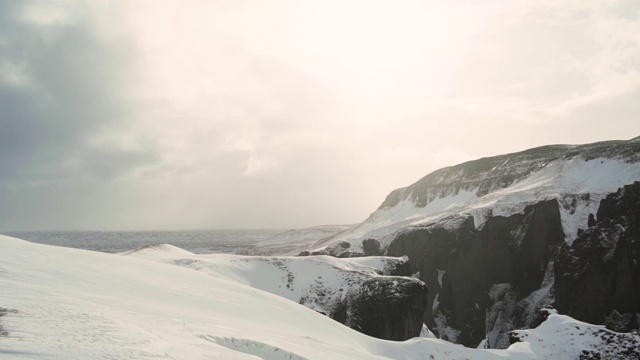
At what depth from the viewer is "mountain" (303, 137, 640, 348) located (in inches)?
1966

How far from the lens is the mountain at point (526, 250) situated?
49.9 meters

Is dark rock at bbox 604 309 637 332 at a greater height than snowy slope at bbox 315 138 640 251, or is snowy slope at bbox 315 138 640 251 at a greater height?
snowy slope at bbox 315 138 640 251

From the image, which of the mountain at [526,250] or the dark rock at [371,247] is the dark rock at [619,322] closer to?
the mountain at [526,250]

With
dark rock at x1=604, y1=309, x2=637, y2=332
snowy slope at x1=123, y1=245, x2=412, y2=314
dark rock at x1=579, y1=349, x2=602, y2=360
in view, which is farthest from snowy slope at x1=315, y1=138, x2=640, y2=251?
dark rock at x1=579, y1=349, x2=602, y2=360

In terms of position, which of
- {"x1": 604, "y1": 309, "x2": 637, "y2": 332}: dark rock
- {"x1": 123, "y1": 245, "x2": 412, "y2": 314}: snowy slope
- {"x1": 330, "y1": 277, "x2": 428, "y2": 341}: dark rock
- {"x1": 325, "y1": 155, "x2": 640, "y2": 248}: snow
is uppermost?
{"x1": 325, "y1": 155, "x2": 640, "y2": 248}: snow

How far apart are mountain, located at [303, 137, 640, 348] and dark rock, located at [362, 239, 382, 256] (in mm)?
192

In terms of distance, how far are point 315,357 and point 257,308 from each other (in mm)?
9592

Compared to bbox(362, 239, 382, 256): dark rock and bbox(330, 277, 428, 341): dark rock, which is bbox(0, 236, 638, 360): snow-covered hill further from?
bbox(362, 239, 382, 256): dark rock

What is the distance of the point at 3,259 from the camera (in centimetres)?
1650

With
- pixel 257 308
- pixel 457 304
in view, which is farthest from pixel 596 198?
pixel 257 308

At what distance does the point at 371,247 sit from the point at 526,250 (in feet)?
95.6

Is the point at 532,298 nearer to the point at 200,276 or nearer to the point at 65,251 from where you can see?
the point at 200,276

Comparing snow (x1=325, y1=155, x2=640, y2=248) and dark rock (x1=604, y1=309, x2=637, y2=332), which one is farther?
snow (x1=325, y1=155, x2=640, y2=248)

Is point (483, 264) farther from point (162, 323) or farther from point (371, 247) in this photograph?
point (162, 323)
